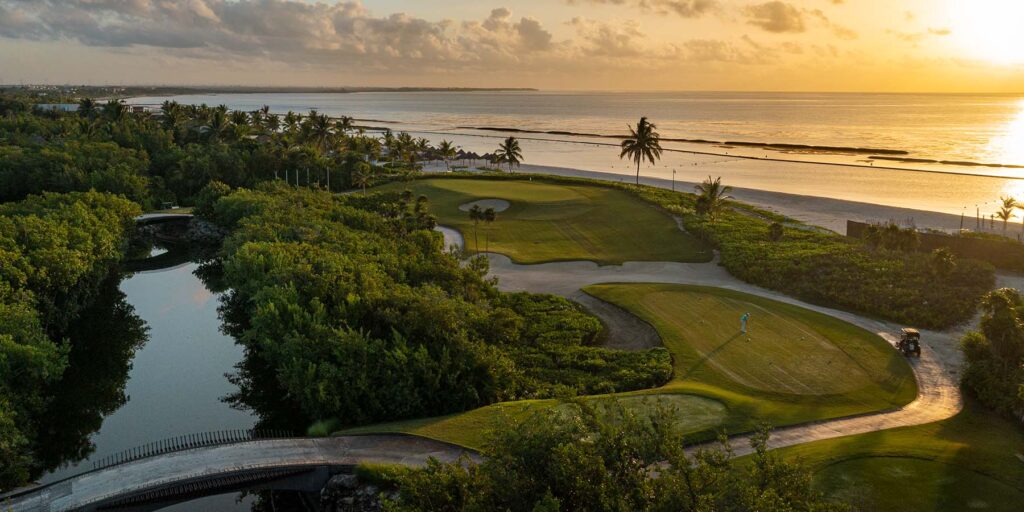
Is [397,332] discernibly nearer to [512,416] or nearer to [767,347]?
[512,416]

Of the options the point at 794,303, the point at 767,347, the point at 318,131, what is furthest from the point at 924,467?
the point at 318,131

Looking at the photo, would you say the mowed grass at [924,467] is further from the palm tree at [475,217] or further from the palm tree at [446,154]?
the palm tree at [446,154]

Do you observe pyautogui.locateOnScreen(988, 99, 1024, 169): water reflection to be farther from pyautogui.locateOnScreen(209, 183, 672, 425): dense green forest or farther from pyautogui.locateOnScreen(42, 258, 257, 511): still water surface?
pyautogui.locateOnScreen(42, 258, 257, 511): still water surface

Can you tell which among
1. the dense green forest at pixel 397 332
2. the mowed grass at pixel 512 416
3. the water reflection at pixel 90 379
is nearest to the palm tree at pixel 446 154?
the dense green forest at pixel 397 332

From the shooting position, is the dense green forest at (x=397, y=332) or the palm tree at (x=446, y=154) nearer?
the dense green forest at (x=397, y=332)

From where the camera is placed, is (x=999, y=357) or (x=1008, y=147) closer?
(x=999, y=357)

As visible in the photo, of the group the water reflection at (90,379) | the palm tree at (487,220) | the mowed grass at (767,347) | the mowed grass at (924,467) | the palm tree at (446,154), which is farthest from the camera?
the palm tree at (446,154)

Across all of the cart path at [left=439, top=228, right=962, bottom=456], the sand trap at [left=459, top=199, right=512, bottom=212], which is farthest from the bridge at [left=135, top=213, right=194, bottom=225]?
the sand trap at [left=459, top=199, right=512, bottom=212]
